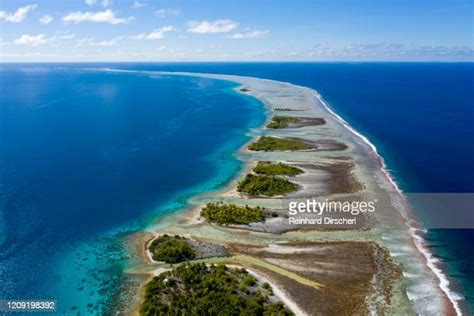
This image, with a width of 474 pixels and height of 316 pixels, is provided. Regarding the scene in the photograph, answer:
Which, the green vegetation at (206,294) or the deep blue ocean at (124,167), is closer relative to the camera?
the green vegetation at (206,294)

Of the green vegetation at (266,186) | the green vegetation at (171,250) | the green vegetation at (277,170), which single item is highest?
the green vegetation at (277,170)

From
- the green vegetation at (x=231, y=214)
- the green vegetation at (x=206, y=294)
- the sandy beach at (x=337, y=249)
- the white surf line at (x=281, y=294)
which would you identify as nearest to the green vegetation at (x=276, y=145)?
the sandy beach at (x=337, y=249)

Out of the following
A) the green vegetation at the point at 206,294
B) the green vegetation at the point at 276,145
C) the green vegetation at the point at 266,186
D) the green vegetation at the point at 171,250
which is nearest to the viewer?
the green vegetation at the point at 206,294

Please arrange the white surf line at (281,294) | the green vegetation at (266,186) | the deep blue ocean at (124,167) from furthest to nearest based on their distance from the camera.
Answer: the green vegetation at (266,186)
the deep blue ocean at (124,167)
the white surf line at (281,294)

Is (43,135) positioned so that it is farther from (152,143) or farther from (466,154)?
(466,154)

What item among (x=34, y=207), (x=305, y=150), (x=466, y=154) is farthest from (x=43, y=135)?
(x=466, y=154)

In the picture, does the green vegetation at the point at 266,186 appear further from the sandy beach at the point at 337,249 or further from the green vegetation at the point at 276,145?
the green vegetation at the point at 276,145

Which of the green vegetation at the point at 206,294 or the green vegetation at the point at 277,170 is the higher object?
the green vegetation at the point at 277,170
